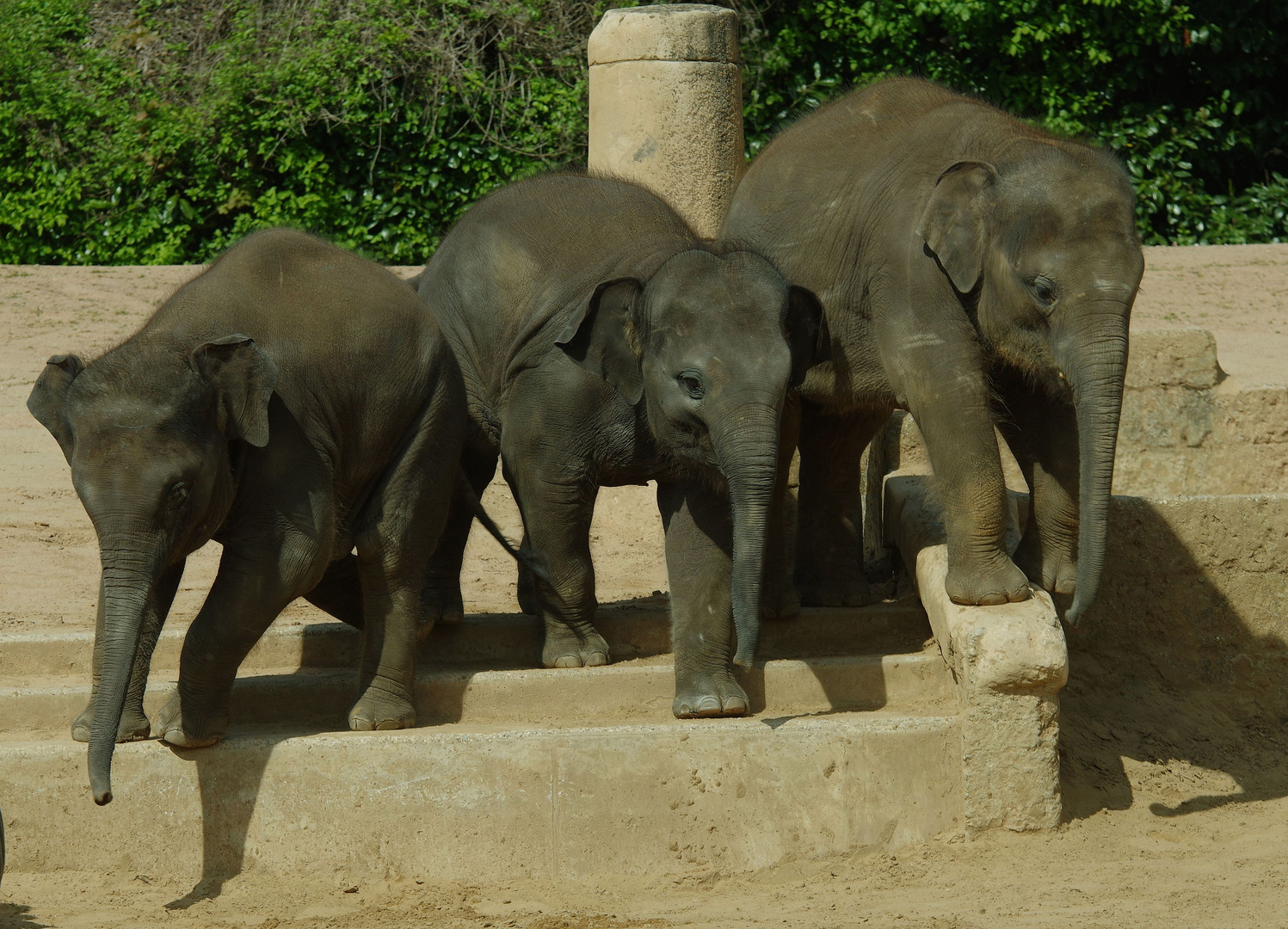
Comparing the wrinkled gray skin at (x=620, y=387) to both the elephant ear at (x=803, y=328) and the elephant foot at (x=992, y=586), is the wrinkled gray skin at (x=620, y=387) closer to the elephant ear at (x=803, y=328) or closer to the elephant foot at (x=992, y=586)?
the elephant ear at (x=803, y=328)

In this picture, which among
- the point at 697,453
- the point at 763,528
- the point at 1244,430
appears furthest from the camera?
the point at 1244,430

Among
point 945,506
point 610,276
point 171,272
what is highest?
point 610,276

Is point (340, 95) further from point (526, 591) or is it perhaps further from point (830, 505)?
point (830, 505)

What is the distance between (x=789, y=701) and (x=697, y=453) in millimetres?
985

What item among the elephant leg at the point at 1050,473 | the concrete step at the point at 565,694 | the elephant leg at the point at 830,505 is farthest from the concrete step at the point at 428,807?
the elephant leg at the point at 830,505

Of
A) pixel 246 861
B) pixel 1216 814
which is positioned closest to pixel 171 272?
pixel 246 861

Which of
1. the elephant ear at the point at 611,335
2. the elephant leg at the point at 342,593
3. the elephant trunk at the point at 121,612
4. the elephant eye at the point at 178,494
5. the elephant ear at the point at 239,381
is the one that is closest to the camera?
the elephant trunk at the point at 121,612

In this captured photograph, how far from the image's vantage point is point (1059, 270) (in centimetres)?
500

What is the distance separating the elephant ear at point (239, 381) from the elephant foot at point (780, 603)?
2.26 meters

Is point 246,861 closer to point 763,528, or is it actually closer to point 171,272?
point 763,528

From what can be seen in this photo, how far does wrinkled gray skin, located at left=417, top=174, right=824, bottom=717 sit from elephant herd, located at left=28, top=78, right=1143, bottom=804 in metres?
0.01

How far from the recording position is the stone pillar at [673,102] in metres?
8.04

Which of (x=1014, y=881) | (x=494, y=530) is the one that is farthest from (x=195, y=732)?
(x=1014, y=881)

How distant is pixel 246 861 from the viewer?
491cm
